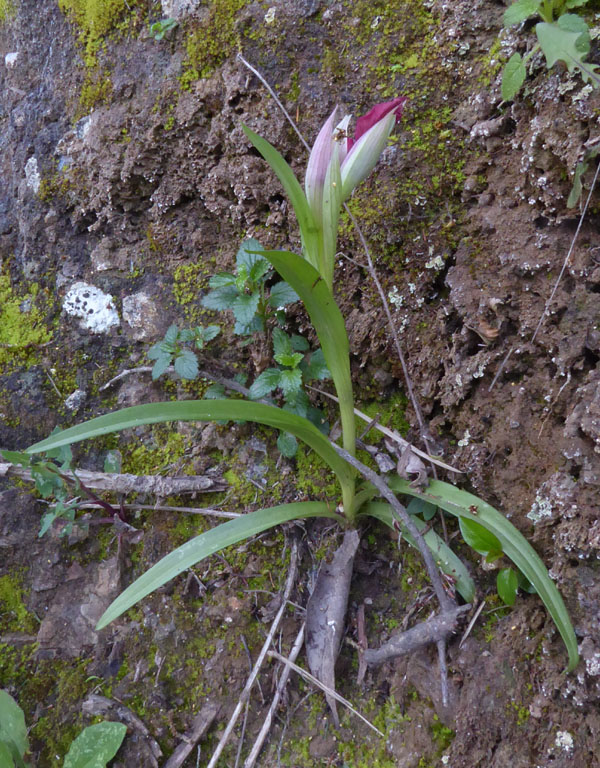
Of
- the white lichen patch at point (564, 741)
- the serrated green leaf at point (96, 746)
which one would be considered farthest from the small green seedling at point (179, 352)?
the white lichen patch at point (564, 741)

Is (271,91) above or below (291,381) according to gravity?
above

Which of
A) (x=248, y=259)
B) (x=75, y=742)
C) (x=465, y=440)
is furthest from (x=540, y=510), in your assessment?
(x=75, y=742)

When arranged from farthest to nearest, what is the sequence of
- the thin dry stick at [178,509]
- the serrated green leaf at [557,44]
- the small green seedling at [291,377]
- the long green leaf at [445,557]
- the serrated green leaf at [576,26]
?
the thin dry stick at [178,509], the small green seedling at [291,377], the long green leaf at [445,557], the serrated green leaf at [576,26], the serrated green leaf at [557,44]

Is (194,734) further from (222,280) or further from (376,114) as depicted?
(376,114)

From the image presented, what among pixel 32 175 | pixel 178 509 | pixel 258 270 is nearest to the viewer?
pixel 258 270

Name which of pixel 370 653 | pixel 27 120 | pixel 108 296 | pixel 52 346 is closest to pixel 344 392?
pixel 370 653

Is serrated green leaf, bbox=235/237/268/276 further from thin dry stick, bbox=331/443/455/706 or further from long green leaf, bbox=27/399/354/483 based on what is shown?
thin dry stick, bbox=331/443/455/706

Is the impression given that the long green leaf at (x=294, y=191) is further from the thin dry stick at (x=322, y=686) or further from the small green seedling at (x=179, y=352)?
the thin dry stick at (x=322, y=686)

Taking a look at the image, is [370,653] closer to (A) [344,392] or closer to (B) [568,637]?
(B) [568,637]
